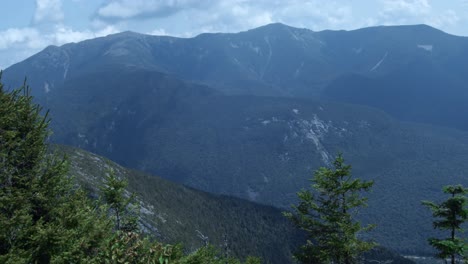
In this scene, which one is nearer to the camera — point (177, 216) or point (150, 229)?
point (150, 229)

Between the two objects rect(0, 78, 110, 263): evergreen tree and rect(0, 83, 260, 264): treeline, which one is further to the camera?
rect(0, 78, 110, 263): evergreen tree

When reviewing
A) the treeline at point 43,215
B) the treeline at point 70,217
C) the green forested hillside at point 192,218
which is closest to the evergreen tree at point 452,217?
the treeline at point 70,217

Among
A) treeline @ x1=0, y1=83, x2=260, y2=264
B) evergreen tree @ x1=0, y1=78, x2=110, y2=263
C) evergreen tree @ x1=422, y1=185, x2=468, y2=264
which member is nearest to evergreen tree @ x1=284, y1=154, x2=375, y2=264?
evergreen tree @ x1=422, y1=185, x2=468, y2=264

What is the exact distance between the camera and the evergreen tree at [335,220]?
27953 mm

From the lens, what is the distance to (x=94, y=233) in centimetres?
2173

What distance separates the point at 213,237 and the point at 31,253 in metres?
153

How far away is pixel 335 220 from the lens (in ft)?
93.5

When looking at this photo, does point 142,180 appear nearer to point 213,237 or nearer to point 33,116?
point 213,237

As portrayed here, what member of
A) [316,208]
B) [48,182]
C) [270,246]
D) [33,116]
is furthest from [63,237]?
[270,246]

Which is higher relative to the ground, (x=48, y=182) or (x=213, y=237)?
(x=48, y=182)

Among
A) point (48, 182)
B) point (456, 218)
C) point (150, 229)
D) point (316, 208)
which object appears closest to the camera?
point (48, 182)

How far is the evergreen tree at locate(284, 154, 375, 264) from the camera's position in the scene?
1101 inches

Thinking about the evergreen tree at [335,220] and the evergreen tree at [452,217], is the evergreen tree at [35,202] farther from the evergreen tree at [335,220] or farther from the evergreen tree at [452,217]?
the evergreen tree at [452,217]

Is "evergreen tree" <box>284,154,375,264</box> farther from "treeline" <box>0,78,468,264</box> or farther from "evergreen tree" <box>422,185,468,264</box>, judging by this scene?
"evergreen tree" <box>422,185,468,264</box>
